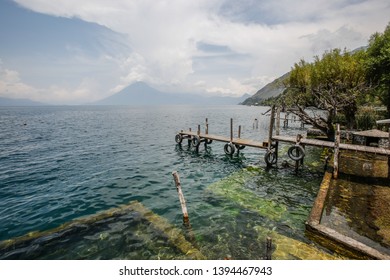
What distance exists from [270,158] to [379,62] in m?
20.8

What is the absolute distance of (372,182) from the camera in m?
13.9

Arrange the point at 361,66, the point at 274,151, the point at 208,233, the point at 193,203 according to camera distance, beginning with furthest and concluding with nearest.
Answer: the point at 361,66 → the point at 274,151 → the point at 193,203 → the point at 208,233

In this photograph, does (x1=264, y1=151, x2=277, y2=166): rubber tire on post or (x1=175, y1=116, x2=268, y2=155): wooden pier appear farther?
(x1=175, y1=116, x2=268, y2=155): wooden pier

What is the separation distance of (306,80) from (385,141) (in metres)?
22.4

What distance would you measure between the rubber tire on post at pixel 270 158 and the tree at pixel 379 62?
17939mm

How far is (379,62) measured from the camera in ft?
90.1

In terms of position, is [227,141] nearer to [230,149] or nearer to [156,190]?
[230,149]

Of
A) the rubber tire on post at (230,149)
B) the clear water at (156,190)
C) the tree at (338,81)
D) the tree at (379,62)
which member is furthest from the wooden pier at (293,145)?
the tree at (379,62)

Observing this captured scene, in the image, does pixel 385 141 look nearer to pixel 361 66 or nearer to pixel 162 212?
pixel 361 66

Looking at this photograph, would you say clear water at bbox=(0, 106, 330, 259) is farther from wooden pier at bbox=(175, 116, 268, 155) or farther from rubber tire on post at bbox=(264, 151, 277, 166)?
wooden pier at bbox=(175, 116, 268, 155)

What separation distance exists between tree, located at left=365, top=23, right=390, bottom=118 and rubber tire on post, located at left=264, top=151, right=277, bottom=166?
17.9 m

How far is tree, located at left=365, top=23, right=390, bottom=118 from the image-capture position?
2713cm

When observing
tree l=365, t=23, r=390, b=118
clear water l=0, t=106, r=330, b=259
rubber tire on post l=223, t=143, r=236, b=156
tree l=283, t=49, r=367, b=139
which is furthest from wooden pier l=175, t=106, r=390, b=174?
tree l=365, t=23, r=390, b=118

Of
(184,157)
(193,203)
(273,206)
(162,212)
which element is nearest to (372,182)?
(273,206)
